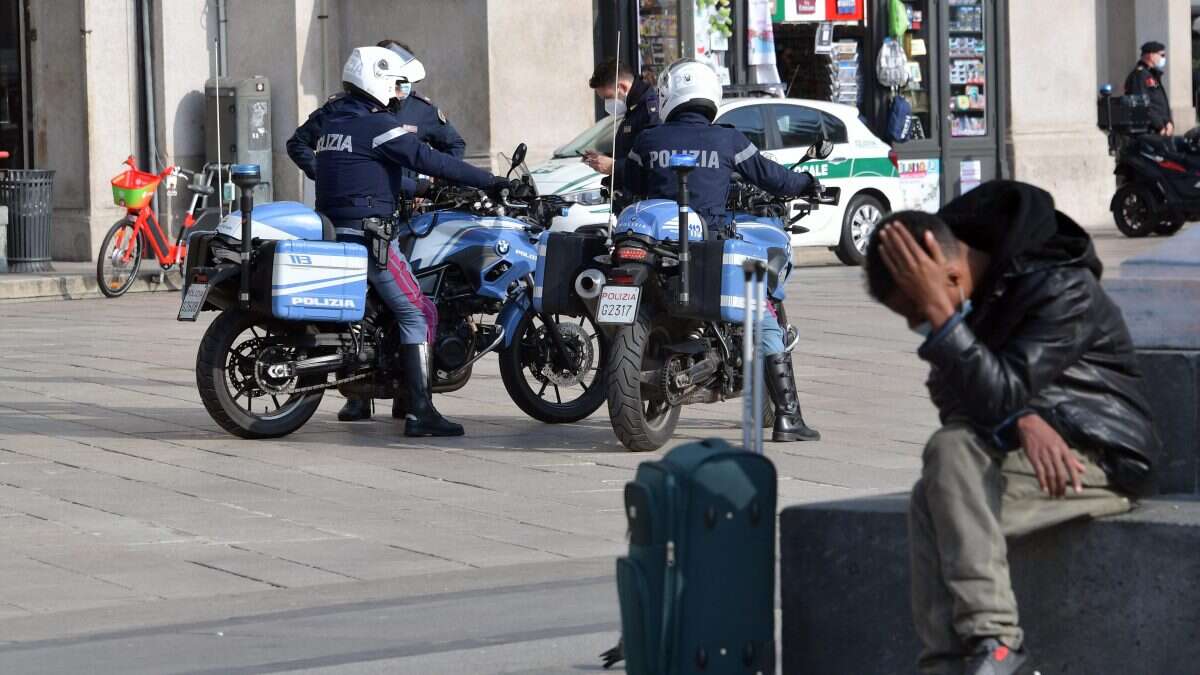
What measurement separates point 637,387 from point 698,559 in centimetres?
455

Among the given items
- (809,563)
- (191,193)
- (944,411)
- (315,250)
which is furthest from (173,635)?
(191,193)

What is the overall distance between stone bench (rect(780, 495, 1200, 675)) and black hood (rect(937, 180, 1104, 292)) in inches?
23.9

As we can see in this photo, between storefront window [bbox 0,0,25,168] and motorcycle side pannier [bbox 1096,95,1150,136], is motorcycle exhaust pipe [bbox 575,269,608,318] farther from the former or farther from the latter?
motorcycle side pannier [bbox 1096,95,1150,136]

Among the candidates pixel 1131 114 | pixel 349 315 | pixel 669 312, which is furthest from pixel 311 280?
pixel 1131 114

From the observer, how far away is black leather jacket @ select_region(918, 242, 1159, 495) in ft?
14.6

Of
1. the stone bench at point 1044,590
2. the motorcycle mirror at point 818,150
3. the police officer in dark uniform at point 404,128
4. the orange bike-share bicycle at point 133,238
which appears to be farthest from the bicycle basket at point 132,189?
the stone bench at point 1044,590

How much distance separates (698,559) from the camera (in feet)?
15.3

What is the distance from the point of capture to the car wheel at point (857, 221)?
63.2 ft

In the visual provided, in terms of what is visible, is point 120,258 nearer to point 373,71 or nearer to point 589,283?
point 373,71

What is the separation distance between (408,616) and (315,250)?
3382 mm

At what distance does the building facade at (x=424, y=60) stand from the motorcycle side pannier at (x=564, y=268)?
31.8 ft

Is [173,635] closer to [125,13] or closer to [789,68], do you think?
[125,13]

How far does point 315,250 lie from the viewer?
9.50 m

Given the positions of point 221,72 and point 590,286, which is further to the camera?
point 221,72
